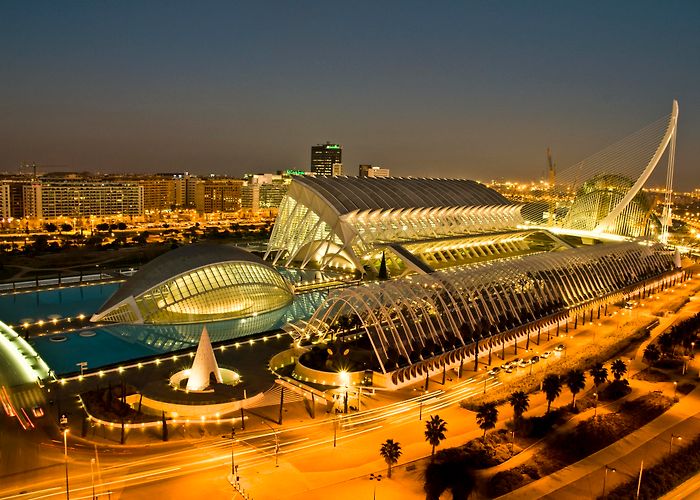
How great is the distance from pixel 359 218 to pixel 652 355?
34.2m

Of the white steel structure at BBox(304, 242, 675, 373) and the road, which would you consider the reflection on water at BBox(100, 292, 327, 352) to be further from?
the road

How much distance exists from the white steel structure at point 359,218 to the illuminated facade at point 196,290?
16.3 meters

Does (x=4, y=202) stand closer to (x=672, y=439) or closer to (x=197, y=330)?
(x=197, y=330)

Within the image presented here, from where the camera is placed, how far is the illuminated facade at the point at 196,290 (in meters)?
39.7

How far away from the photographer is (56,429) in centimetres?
2388

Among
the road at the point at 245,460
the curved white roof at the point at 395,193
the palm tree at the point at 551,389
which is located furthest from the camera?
the curved white roof at the point at 395,193

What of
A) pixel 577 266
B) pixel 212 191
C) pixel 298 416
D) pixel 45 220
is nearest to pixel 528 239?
pixel 577 266

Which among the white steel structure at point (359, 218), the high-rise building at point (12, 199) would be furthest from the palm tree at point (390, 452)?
the high-rise building at point (12, 199)

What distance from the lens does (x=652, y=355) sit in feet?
118

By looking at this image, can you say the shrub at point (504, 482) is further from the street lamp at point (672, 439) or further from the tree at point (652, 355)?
the tree at point (652, 355)

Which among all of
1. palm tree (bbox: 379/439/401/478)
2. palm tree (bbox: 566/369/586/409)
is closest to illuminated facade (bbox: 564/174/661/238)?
palm tree (bbox: 566/369/586/409)

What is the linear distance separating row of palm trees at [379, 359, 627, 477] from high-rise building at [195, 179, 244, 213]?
154297mm

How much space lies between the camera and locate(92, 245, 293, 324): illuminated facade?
39.7 metres

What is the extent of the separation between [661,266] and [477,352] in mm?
44457
